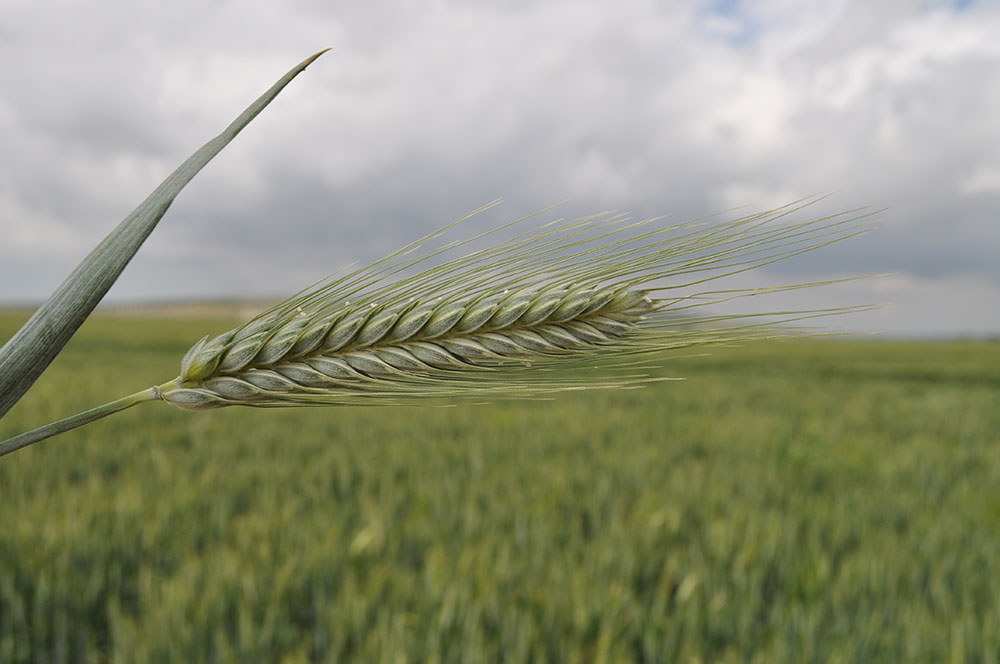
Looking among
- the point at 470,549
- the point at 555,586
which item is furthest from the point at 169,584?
the point at 555,586

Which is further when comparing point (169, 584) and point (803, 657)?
point (169, 584)

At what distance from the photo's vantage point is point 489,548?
9.24 feet

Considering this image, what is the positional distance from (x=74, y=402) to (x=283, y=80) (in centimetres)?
758

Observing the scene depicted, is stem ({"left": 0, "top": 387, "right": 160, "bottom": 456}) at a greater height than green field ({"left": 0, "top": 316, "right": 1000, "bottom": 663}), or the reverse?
stem ({"left": 0, "top": 387, "right": 160, "bottom": 456})

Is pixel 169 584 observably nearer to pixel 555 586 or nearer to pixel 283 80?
pixel 555 586

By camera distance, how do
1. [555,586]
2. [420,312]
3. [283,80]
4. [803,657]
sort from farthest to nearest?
[555,586] → [803,657] → [420,312] → [283,80]

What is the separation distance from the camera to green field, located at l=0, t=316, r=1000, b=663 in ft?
7.25

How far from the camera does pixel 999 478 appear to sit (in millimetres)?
5160

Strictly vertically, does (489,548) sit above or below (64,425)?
below

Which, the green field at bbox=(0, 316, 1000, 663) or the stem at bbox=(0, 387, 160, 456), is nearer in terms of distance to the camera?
the stem at bbox=(0, 387, 160, 456)

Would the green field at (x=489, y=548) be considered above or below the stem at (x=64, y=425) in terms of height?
below

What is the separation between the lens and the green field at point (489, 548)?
221 cm

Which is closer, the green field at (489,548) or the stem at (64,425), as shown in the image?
the stem at (64,425)

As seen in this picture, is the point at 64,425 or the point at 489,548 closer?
the point at 64,425
